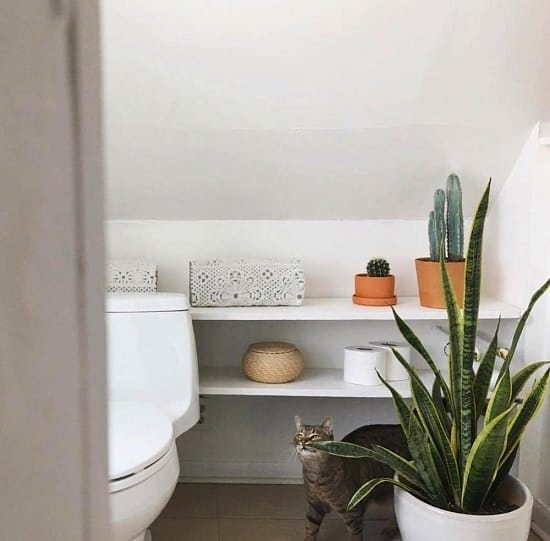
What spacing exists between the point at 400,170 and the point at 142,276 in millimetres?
836

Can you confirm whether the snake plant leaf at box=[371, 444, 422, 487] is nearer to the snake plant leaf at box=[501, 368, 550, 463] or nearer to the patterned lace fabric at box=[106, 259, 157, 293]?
the snake plant leaf at box=[501, 368, 550, 463]

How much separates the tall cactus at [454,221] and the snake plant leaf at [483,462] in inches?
26.0

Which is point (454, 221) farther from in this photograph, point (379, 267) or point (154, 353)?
point (154, 353)

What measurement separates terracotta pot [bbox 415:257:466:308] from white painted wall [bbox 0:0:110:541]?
170 centimetres

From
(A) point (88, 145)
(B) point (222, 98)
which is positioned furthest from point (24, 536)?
(B) point (222, 98)

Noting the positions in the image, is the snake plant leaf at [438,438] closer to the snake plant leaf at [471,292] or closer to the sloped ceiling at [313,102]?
the snake plant leaf at [471,292]

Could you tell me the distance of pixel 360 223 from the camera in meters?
2.16

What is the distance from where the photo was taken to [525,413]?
4.94 feet

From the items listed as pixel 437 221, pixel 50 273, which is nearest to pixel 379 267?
pixel 437 221

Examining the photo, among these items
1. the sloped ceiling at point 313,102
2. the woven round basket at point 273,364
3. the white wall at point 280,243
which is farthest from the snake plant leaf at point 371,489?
the sloped ceiling at point 313,102

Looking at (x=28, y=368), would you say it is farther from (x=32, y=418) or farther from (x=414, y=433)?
(x=414, y=433)

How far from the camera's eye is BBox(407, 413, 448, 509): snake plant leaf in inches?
59.2

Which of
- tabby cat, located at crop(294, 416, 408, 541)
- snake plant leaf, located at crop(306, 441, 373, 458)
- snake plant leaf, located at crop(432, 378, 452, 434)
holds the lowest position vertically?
tabby cat, located at crop(294, 416, 408, 541)

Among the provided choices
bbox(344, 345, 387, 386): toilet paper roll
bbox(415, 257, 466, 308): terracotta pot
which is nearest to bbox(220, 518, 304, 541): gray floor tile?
bbox(344, 345, 387, 386): toilet paper roll
